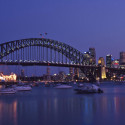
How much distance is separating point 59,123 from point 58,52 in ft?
265

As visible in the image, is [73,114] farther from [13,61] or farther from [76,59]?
[76,59]

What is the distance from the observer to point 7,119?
19.6 m

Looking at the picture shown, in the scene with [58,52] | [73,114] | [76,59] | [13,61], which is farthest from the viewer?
[76,59]

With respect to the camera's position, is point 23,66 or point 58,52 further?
point 58,52

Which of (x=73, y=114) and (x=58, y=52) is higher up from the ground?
(x=58, y=52)

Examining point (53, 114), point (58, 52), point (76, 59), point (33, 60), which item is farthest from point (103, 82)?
point (53, 114)

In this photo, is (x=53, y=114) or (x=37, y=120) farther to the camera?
(x=53, y=114)

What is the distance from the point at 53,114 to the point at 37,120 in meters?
2.89

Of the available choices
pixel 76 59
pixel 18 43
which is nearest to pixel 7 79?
pixel 18 43

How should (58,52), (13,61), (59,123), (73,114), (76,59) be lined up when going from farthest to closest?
(76,59), (58,52), (13,61), (73,114), (59,123)

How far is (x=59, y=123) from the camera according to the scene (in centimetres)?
1811

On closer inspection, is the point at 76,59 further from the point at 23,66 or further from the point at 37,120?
the point at 37,120

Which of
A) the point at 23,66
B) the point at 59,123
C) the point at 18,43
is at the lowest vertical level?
the point at 59,123

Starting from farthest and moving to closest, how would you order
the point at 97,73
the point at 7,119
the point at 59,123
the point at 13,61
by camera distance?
the point at 97,73, the point at 13,61, the point at 7,119, the point at 59,123
